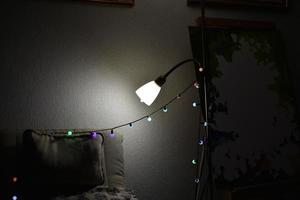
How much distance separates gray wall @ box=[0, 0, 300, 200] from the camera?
208 cm

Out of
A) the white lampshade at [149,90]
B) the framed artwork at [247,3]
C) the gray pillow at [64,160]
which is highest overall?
the framed artwork at [247,3]

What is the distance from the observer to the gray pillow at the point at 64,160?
1656 mm

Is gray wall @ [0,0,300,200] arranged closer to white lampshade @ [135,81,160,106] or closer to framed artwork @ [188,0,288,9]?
framed artwork @ [188,0,288,9]

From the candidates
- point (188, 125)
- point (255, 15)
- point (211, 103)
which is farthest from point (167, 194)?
point (255, 15)

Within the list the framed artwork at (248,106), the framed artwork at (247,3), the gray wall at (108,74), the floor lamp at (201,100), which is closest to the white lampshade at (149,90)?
the floor lamp at (201,100)

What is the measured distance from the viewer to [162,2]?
2361 mm

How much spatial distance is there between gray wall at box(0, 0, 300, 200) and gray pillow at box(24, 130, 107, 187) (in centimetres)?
38

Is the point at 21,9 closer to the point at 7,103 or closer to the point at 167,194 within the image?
the point at 7,103

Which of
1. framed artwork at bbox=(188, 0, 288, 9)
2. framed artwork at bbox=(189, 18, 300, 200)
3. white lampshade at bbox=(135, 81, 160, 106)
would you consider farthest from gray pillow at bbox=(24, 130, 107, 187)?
framed artwork at bbox=(188, 0, 288, 9)

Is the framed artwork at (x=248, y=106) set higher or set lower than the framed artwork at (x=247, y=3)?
lower

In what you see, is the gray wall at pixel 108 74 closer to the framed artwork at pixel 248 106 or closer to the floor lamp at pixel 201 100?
the floor lamp at pixel 201 100

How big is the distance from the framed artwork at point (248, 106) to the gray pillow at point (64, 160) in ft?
2.56

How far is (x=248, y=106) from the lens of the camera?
7.64 feet

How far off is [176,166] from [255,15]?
1.20 meters
